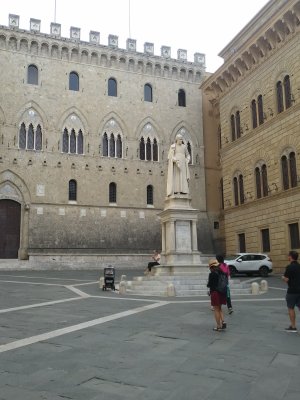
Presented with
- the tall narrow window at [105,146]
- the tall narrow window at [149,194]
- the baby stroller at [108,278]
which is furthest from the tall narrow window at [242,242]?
the baby stroller at [108,278]

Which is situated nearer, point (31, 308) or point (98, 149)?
point (31, 308)

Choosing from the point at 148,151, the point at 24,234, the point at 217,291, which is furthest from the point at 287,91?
the point at 24,234

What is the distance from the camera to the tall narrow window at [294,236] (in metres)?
22.3

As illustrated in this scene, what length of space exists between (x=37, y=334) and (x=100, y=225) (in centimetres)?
2409

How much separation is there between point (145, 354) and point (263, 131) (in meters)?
21.6

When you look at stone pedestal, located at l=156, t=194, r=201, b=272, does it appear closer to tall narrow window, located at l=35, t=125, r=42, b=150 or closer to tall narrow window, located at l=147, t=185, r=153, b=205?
tall narrow window, located at l=147, t=185, r=153, b=205

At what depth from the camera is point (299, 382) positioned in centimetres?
457

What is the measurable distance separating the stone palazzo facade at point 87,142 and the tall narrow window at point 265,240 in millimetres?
8700

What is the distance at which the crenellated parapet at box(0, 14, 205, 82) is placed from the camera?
1229 inches

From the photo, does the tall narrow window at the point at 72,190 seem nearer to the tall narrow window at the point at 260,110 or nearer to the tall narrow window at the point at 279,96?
the tall narrow window at the point at 260,110

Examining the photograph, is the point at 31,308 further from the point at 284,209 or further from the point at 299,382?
the point at 284,209

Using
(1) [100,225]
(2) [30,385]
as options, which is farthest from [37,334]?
(1) [100,225]

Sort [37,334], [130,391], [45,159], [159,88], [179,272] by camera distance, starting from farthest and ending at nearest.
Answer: [159,88] → [45,159] → [179,272] → [37,334] → [130,391]

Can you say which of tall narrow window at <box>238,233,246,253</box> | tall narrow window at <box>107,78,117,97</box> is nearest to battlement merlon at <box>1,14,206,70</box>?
tall narrow window at <box>107,78,117,97</box>
